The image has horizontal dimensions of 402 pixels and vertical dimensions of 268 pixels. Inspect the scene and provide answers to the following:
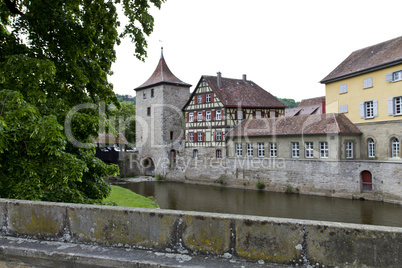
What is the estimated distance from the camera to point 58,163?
502 centimetres

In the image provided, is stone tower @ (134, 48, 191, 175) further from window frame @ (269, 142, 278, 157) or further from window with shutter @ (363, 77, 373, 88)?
window with shutter @ (363, 77, 373, 88)

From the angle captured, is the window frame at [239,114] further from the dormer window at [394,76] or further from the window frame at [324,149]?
the dormer window at [394,76]

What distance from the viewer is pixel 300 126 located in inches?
969

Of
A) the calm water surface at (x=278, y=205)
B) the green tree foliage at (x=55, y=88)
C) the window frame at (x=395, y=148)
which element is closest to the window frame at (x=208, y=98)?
the calm water surface at (x=278, y=205)

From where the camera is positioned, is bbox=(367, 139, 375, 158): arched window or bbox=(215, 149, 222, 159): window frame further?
bbox=(215, 149, 222, 159): window frame

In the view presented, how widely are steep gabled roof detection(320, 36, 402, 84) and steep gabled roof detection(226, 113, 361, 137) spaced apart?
335 centimetres

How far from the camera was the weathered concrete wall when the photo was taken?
2.37 m

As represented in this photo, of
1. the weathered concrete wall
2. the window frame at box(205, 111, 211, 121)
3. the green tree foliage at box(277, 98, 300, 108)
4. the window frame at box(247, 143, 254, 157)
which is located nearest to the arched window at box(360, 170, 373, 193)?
the window frame at box(247, 143, 254, 157)

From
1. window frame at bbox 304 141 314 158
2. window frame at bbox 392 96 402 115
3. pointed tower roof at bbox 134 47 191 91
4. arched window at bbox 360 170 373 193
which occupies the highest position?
pointed tower roof at bbox 134 47 191 91

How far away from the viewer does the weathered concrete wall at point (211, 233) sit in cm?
237

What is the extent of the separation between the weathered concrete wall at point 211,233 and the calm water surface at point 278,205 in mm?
15251

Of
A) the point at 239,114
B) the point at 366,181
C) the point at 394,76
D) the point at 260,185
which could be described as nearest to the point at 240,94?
the point at 239,114

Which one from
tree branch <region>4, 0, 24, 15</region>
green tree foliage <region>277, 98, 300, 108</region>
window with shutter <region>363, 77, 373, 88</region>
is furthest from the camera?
green tree foliage <region>277, 98, 300, 108</region>

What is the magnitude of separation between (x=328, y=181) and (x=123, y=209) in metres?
21.7
